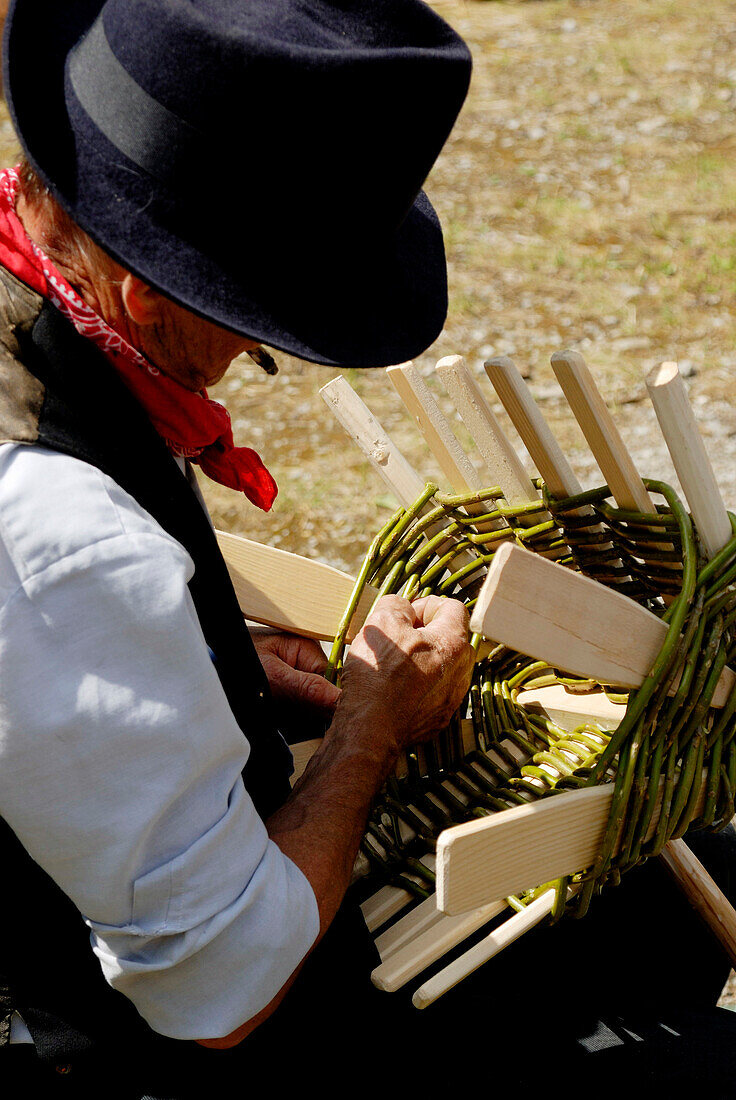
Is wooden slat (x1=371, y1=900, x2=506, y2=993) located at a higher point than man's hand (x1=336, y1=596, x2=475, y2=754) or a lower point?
lower

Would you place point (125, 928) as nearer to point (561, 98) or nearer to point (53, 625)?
point (53, 625)

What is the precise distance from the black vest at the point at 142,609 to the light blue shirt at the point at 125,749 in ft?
0.19

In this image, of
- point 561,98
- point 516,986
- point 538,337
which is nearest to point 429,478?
point 538,337

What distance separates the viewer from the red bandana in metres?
0.98

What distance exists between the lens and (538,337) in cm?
391

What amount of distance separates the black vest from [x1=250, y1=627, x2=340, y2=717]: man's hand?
201mm

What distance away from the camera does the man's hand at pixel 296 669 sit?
1.51 meters

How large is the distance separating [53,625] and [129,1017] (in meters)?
0.55

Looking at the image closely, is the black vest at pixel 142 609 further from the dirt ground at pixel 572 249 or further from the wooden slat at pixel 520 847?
the dirt ground at pixel 572 249

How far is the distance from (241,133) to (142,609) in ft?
1.43

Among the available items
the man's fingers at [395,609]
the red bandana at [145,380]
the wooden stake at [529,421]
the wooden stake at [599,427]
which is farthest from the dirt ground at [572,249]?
the wooden stake at [599,427]

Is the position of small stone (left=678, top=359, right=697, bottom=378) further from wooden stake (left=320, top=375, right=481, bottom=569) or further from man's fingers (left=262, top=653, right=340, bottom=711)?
man's fingers (left=262, top=653, right=340, bottom=711)

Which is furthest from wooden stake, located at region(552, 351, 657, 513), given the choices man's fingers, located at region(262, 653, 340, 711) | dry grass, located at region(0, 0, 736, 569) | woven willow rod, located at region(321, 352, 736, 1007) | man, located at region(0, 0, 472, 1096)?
dry grass, located at region(0, 0, 736, 569)

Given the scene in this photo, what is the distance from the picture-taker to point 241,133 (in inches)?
34.9
